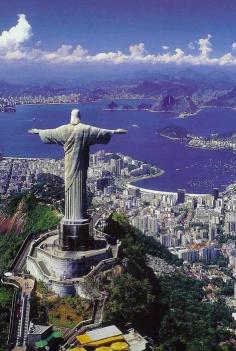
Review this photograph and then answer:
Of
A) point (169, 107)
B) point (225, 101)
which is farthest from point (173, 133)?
point (225, 101)

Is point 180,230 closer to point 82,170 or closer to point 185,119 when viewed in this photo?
point 82,170

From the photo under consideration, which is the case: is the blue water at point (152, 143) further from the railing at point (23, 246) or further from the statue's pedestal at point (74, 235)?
the statue's pedestal at point (74, 235)

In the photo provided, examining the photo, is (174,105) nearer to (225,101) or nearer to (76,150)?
(225,101)

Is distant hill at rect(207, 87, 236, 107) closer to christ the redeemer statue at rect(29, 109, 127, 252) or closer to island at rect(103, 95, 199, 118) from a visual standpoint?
island at rect(103, 95, 199, 118)

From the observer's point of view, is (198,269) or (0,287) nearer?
(0,287)

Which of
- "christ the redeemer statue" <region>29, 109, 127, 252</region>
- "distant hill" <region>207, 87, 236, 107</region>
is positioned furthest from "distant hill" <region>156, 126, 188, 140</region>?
"christ the redeemer statue" <region>29, 109, 127, 252</region>

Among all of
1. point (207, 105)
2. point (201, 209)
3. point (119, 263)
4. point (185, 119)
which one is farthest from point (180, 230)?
point (207, 105)
